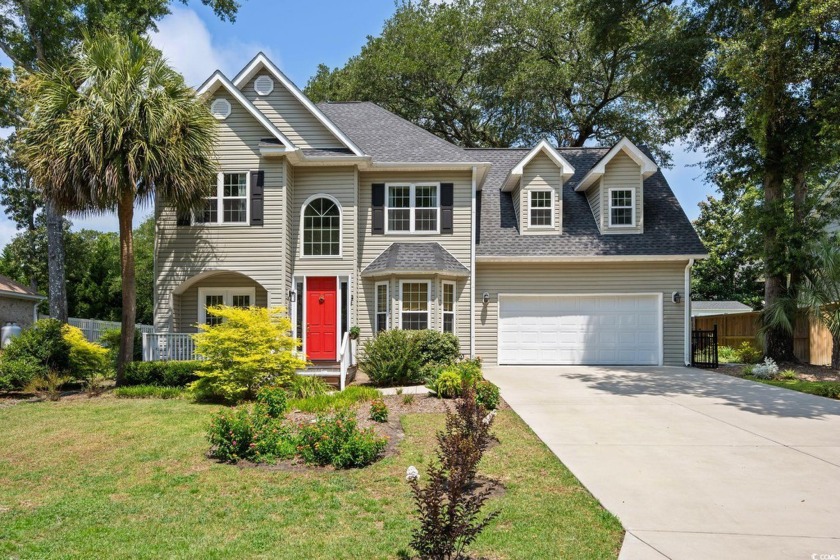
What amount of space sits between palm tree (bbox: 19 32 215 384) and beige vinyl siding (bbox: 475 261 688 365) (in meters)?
8.64

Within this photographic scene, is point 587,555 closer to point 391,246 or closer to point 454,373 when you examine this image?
point 454,373

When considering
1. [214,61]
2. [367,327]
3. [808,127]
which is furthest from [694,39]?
[214,61]

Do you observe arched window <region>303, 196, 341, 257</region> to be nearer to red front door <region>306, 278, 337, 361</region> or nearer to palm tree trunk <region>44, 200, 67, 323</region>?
red front door <region>306, 278, 337, 361</region>

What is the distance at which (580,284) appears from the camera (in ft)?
54.9

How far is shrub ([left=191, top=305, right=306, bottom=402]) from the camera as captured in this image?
36.7ft

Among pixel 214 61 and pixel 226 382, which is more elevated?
pixel 214 61

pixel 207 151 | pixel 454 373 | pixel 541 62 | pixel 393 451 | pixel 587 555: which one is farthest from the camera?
pixel 541 62

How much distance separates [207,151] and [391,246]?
215 inches

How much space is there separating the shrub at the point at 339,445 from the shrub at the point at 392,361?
540 centimetres

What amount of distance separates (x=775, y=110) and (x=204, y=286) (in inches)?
635

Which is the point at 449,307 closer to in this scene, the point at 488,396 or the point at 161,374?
the point at 488,396

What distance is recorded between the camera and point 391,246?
16125 mm

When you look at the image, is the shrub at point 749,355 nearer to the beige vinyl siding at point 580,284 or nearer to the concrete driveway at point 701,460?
the beige vinyl siding at point 580,284

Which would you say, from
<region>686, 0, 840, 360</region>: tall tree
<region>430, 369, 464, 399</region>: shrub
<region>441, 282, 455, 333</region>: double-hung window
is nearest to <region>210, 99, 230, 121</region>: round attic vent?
<region>441, 282, 455, 333</region>: double-hung window
